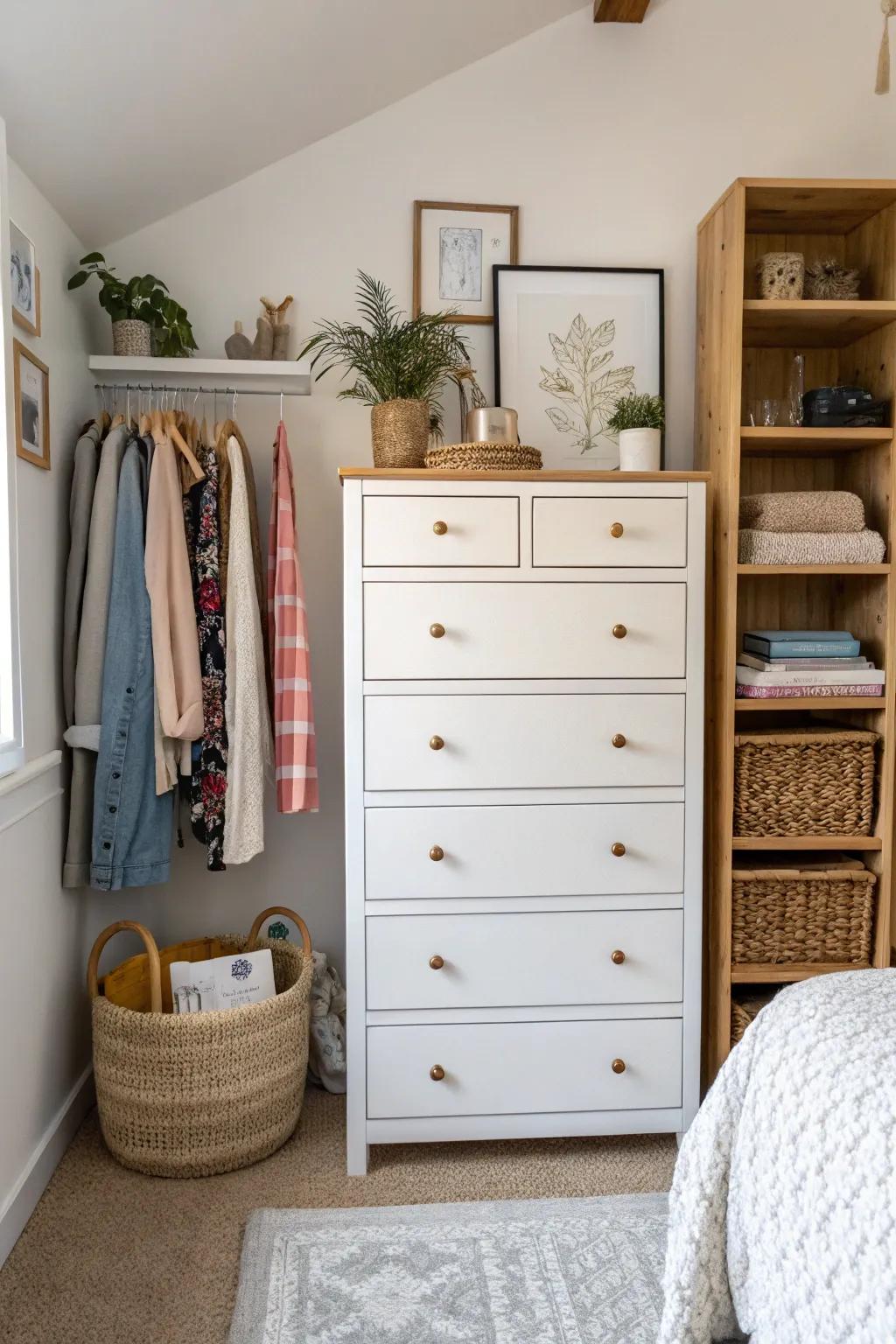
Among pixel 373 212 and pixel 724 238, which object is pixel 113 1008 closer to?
pixel 373 212

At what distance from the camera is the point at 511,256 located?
2600 mm

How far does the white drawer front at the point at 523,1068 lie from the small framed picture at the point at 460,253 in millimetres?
1798

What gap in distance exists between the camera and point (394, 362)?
7.61 feet

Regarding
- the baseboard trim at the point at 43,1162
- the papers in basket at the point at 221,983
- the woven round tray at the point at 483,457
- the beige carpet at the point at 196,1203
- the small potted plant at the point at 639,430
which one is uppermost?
the small potted plant at the point at 639,430

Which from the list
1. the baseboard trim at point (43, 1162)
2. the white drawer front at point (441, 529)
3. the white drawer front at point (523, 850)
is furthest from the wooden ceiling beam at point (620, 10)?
the baseboard trim at point (43, 1162)

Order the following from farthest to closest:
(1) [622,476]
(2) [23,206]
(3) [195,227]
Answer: (3) [195,227] → (1) [622,476] → (2) [23,206]

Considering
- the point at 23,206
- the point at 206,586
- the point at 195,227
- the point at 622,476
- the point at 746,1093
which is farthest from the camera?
the point at 195,227

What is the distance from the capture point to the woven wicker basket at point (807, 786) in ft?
7.64

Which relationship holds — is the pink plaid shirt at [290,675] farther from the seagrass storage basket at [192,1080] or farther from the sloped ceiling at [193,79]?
the sloped ceiling at [193,79]

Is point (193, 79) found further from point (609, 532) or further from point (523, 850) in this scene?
point (523, 850)

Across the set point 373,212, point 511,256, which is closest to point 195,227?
point 373,212

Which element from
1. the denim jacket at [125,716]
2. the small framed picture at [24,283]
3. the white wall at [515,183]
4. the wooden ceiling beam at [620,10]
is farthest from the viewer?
the white wall at [515,183]

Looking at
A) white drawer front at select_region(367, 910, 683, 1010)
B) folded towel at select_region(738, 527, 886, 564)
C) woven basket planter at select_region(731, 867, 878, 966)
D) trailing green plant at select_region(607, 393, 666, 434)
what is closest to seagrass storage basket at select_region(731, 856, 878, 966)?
woven basket planter at select_region(731, 867, 878, 966)

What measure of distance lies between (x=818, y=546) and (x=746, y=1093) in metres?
1.42
